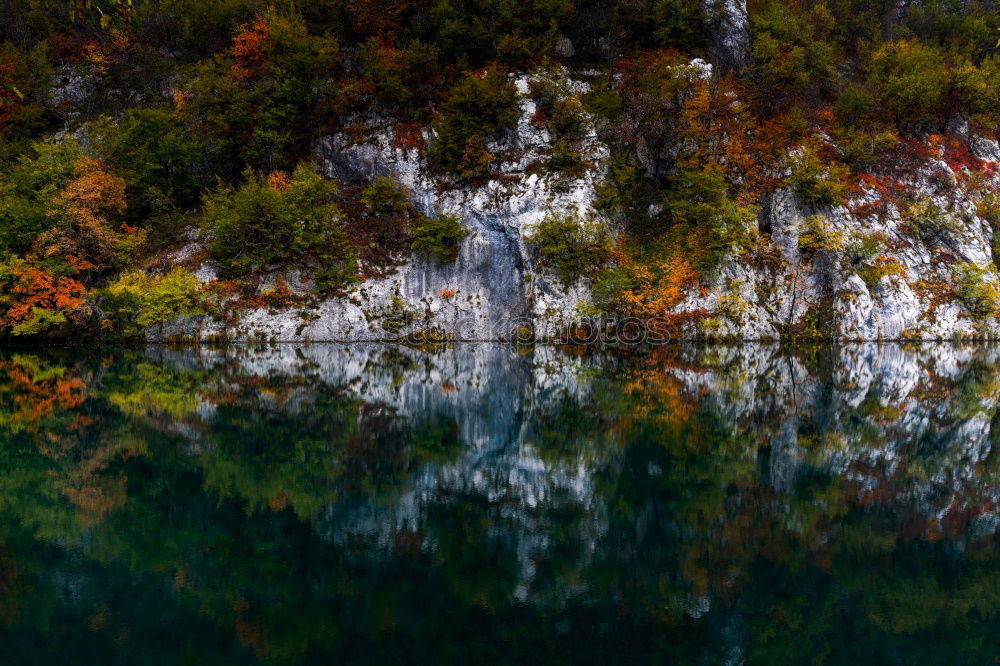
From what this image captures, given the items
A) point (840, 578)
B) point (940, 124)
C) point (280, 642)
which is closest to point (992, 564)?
point (840, 578)

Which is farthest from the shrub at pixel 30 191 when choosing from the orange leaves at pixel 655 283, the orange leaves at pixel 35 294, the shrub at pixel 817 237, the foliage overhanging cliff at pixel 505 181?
the shrub at pixel 817 237

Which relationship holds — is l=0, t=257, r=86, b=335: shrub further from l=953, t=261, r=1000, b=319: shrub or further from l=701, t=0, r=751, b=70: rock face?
l=953, t=261, r=1000, b=319: shrub

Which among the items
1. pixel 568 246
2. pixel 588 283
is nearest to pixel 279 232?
pixel 568 246

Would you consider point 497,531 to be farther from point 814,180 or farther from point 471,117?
point 814,180

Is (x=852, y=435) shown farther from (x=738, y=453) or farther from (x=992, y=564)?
(x=992, y=564)

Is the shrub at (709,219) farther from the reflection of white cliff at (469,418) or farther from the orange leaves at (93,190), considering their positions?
the orange leaves at (93,190)

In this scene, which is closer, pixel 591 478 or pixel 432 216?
pixel 591 478
